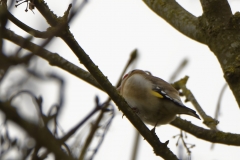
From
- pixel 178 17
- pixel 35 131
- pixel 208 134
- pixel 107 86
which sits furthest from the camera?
pixel 178 17

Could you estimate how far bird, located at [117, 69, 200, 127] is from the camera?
14.7ft

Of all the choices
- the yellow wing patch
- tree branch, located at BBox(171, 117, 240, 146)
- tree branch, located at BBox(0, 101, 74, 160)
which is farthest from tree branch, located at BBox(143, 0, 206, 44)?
tree branch, located at BBox(0, 101, 74, 160)

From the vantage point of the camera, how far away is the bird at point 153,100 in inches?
177

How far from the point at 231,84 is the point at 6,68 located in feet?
7.41

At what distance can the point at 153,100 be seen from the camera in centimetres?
465

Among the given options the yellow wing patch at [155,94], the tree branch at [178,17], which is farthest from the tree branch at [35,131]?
the yellow wing patch at [155,94]

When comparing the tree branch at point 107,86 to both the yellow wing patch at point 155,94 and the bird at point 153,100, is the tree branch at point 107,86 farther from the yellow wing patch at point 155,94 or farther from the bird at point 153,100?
the yellow wing patch at point 155,94

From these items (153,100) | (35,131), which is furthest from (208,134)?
(35,131)

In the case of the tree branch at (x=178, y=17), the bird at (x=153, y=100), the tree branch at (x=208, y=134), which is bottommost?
the tree branch at (x=208, y=134)

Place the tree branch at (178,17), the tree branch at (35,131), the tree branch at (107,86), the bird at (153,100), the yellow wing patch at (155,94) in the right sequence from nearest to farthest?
1. the tree branch at (35,131)
2. the tree branch at (107,86)
3. the tree branch at (178,17)
4. the bird at (153,100)
5. the yellow wing patch at (155,94)

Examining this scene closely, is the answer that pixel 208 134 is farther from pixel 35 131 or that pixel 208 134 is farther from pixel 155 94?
pixel 35 131

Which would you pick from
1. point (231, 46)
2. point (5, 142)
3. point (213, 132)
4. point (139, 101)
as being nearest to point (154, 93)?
point (139, 101)

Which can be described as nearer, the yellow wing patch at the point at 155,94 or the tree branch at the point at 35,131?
the tree branch at the point at 35,131

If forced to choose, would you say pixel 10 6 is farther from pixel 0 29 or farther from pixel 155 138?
pixel 155 138
